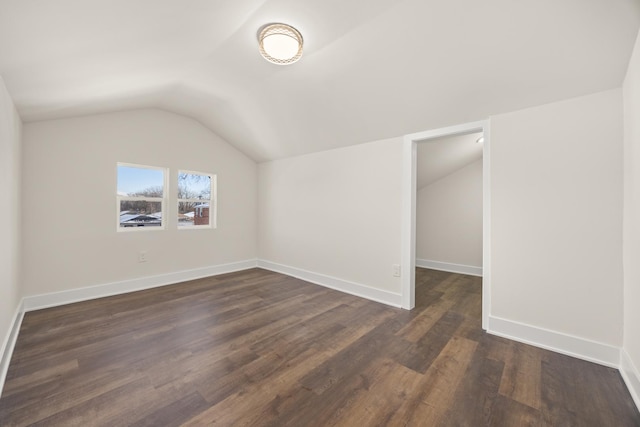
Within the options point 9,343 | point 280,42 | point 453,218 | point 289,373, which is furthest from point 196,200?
point 453,218

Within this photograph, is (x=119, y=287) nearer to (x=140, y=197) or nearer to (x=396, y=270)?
(x=140, y=197)

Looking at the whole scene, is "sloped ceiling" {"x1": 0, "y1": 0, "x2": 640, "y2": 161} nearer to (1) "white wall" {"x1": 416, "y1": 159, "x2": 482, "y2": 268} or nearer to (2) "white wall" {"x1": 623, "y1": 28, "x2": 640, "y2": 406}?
(2) "white wall" {"x1": 623, "y1": 28, "x2": 640, "y2": 406}

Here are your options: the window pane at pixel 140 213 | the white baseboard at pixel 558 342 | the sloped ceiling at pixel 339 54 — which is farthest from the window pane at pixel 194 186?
the white baseboard at pixel 558 342

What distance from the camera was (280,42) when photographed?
197 cm

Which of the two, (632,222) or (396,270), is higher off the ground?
(632,222)

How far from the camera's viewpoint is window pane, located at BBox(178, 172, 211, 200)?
4.13 meters

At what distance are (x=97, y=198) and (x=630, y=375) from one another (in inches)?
204

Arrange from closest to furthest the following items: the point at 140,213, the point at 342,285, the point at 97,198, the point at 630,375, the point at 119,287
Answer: the point at 630,375, the point at 97,198, the point at 119,287, the point at 342,285, the point at 140,213

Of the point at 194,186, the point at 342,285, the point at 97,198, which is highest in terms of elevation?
the point at 194,186

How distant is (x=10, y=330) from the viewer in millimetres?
2146

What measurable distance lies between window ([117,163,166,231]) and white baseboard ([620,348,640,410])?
4.91 meters

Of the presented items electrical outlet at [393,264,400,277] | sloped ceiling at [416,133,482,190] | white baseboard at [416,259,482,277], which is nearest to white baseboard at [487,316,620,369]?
electrical outlet at [393,264,400,277]

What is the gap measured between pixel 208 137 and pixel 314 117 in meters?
2.11

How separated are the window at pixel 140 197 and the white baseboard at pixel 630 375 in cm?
491
